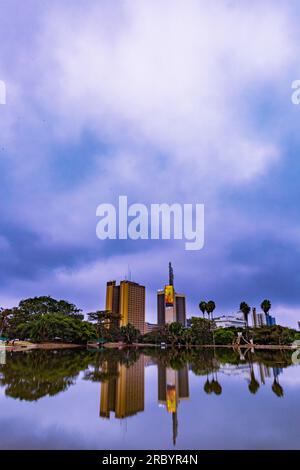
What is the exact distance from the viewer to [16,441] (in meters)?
5.10

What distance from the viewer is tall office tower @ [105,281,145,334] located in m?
104

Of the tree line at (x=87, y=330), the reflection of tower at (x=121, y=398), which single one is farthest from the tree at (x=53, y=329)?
the reflection of tower at (x=121, y=398)

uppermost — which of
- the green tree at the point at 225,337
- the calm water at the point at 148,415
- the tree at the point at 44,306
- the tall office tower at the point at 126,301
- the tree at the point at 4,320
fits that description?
the tall office tower at the point at 126,301

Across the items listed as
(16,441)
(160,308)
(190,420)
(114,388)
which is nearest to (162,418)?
(190,420)

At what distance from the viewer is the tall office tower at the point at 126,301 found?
104m

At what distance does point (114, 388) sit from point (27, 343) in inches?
1472

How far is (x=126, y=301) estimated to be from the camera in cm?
10544

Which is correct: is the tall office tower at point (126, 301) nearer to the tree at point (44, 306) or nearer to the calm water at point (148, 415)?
the tree at point (44, 306)

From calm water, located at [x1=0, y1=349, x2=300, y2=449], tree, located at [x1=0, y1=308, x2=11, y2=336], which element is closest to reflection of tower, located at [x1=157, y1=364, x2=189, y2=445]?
calm water, located at [x1=0, y1=349, x2=300, y2=449]

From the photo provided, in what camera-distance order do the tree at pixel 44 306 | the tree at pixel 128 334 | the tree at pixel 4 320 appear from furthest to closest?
the tree at pixel 128 334 < the tree at pixel 44 306 < the tree at pixel 4 320

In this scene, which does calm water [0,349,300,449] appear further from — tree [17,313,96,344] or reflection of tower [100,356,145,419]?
tree [17,313,96,344]

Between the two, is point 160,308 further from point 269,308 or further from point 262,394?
point 262,394
